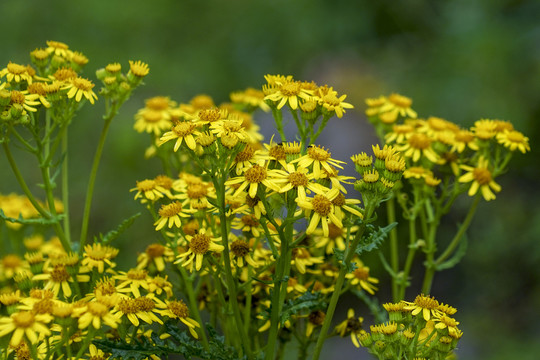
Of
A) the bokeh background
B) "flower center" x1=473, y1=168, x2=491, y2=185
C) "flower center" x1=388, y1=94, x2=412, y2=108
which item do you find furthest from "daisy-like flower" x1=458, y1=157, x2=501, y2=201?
the bokeh background

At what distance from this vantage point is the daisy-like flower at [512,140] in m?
1.98

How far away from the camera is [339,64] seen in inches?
207

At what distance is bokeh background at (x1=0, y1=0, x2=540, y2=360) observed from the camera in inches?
169

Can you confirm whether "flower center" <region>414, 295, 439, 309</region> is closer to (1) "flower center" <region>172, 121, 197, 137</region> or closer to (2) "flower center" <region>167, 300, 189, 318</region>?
(2) "flower center" <region>167, 300, 189, 318</region>

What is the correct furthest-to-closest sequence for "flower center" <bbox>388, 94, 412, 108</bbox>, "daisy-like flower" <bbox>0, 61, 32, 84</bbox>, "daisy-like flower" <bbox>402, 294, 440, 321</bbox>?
"flower center" <bbox>388, 94, 412, 108</bbox> < "daisy-like flower" <bbox>0, 61, 32, 84</bbox> < "daisy-like flower" <bbox>402, 294, 440, 321</bbox>

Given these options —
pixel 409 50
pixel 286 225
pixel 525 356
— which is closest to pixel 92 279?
pixel 286 225

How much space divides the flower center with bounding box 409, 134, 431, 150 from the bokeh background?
83.8 inches

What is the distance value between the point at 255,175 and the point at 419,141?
793mm

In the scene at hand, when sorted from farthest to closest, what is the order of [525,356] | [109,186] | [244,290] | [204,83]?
[204,83] < [109,186] < [525,356] < [244,290]

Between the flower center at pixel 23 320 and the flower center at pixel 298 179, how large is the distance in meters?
0.64

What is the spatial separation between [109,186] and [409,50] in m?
2.93

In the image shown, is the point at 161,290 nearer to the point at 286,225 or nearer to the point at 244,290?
the point at 244,290

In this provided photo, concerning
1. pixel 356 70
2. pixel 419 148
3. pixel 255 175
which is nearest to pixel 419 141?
pixel 419 148

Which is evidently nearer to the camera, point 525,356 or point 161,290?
point 161,290
